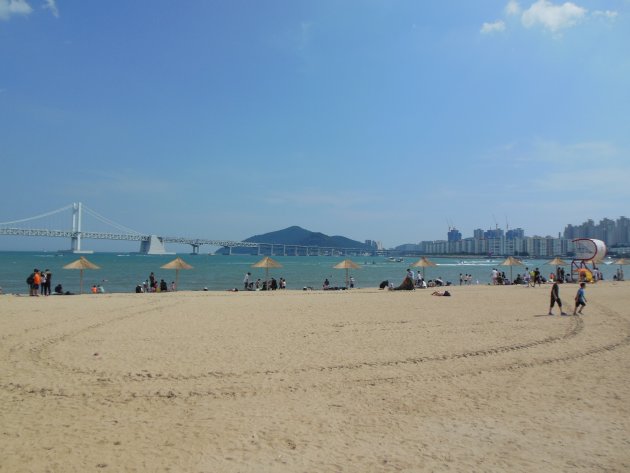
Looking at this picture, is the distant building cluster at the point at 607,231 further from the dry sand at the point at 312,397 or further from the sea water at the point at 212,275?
the dry sand at the point at 312,397

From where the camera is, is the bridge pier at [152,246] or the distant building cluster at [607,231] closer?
the bridge pier at [152,246]

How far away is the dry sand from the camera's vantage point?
395 cm

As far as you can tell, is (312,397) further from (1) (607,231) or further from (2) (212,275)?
(1) (607,231)

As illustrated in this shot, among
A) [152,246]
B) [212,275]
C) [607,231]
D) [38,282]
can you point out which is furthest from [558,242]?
[38,282]

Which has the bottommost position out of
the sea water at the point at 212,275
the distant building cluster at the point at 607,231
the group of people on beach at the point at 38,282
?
the sea water at the point at 212,275

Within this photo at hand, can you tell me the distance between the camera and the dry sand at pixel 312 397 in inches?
156

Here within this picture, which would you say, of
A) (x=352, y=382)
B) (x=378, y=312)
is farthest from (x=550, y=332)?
(x=352, y=382)

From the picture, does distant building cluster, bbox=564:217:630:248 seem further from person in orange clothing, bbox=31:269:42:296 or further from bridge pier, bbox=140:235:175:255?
person in orange clothing, bbox=31:269:42:296

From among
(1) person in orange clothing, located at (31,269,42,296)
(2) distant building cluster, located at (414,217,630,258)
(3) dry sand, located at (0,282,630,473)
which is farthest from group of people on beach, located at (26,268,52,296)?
(2) distant building cluster, located at (414,217,630,258)

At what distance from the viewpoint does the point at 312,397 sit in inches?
217

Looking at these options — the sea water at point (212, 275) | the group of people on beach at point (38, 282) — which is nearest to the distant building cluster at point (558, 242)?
the sea water at point (212, 275)

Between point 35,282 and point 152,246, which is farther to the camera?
point 152,246

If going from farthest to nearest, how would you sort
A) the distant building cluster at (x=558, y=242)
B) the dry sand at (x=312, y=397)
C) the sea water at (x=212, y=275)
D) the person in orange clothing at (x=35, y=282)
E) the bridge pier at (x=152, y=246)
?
the distant building cluster at (x=558, y=242) < the bridge pier at (x=152, y=246) < the sea water at (x=212, y=275) < the person in orange clothing at (x=35, y=282) < the dry sand at (x=312, y=397)

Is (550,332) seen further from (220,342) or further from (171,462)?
(171,462)
